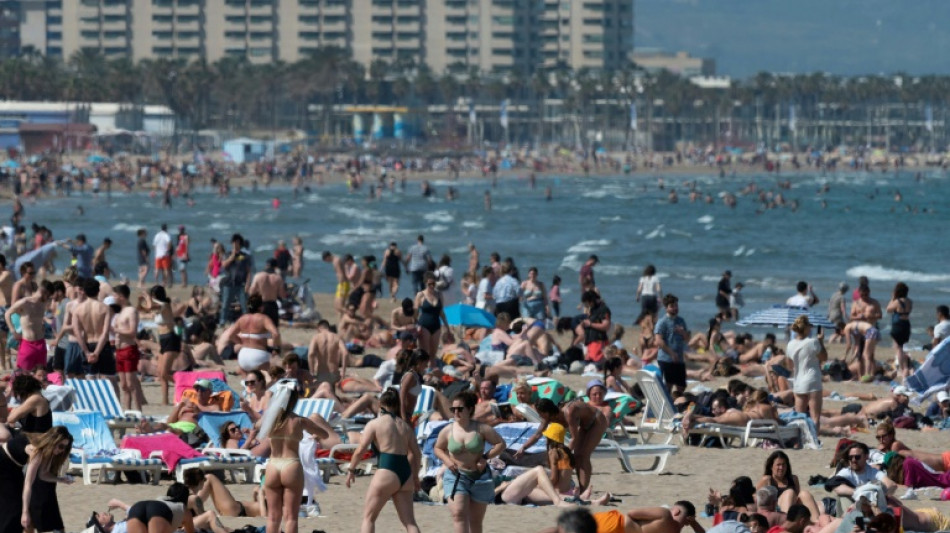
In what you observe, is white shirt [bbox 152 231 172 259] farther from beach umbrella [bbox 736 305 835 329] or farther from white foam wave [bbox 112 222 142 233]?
white foam wave [bbox 112 222 142 233]

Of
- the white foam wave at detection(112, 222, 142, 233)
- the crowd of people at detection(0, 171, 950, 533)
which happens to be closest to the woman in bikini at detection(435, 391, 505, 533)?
the crowd of people at detection(0, 171, 950, 533)

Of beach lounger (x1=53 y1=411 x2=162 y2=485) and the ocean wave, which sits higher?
beach lounger (x1=53 y1=411 x2=162 y2=485)

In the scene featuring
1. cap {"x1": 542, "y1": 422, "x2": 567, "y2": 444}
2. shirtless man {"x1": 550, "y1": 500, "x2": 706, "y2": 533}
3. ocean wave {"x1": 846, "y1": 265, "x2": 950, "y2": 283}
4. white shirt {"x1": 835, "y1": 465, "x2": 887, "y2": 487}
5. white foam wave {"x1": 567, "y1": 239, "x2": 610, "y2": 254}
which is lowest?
ocean wave {"x1": 846, "y1": 265, "x2": 950, "y2": 283}

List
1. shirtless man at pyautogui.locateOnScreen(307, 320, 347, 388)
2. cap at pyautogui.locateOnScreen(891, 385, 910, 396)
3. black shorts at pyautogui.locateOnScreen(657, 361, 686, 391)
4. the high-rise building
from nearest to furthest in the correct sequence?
shirtless man at pyautogui.locateOnScreen(307, 320, 347, 388)
cap at pyautogui.locateOnScreen(891, 385, 910, 396)
black shorts at pyautogui.locateOnScreen(657, 361, 686, 391)
the high-rise building

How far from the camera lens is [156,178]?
287ft

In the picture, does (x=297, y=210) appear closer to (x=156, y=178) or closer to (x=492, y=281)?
(x=156, y=178)

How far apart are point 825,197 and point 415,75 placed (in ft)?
248

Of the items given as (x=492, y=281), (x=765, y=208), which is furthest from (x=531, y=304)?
(x=765, y=208)

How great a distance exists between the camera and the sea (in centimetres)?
3894

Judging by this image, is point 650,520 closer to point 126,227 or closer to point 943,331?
point 943,331

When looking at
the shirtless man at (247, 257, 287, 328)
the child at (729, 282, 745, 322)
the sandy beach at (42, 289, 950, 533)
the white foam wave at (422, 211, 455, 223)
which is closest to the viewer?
the sandy beach at (42, 289, 950, 533)

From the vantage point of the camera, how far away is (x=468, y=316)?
18625 millimetres

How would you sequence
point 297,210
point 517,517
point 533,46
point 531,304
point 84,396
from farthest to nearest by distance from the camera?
point 533,46
point 297,210
point 531,304
point 84,396
point 517,517

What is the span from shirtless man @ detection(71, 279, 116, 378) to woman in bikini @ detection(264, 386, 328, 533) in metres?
4.73
